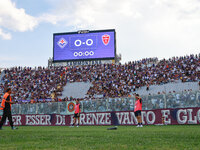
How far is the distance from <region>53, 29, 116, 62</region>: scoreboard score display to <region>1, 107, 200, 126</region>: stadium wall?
826 inches

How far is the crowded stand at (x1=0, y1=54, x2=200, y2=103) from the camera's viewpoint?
103 feet

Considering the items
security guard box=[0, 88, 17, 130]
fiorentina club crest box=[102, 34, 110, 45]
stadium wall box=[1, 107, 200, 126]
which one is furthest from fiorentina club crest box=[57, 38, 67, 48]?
security guard box=[0, 88, 17, 130]

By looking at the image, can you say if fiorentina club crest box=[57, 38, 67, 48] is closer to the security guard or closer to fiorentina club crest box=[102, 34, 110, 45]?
fiorentina club crest box=[102, 34, 110, 45]

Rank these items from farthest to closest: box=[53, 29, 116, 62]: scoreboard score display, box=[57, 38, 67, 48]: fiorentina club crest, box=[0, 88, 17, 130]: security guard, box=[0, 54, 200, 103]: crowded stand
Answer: box=[57, 38, 67, 48]: fiorentina club crest → box=[53, 29, 116, 62]: scoreboard score display → box=[0, 54, 200, 103]: crowded stand → box=[0, 88, 17, 130]: security guard

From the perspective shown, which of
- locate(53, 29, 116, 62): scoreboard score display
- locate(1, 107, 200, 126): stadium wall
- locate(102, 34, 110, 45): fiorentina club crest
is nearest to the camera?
locate(1, 107, 200, 126): stadium wall

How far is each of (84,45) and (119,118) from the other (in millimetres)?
26139

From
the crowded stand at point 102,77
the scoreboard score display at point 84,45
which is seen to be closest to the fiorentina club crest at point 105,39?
the scoreboard score display at point 84,45

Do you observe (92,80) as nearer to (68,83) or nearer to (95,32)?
(68,83)

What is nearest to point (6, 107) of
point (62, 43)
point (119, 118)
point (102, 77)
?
point (119, 118)

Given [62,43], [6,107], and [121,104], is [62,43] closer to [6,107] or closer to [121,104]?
[121,104]

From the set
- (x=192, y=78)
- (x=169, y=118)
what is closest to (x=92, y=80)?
(x=192, y=78)

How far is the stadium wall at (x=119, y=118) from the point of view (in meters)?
17.0

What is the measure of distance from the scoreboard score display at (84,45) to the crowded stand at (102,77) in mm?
→ 2488

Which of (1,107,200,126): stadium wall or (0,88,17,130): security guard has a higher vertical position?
(0,88,17,130): security guard
